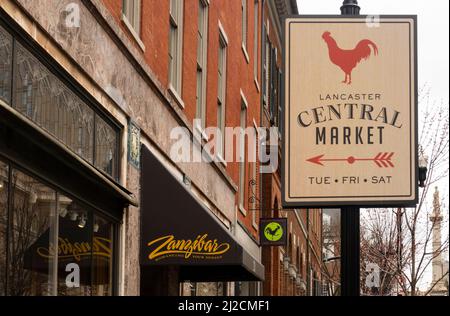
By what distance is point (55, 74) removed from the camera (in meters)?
10.9

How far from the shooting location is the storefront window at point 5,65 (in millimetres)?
9234

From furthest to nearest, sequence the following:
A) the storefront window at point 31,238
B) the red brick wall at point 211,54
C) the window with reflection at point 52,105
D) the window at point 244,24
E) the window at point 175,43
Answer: the window at point 244,24
the window at point 175,43
the red brick wall at point 211,54
the window with reflection at point 52,105
the storefront window at point 31,238

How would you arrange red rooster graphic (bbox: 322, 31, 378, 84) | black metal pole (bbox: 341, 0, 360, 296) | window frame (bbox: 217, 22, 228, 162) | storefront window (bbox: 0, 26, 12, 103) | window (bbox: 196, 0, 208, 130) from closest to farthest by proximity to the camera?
black metal pole (bbox: 341, 0, 360, 296), red rooster graphic (bbox: 322, 31, 378, 84), storefront window (bbox: 0, 26, 12, 103), window (bbox: 196, 0, 208, 130), window frame (bbox: 217, 22, 228, 162)

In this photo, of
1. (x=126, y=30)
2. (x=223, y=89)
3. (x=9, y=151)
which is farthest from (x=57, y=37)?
(x=223, y=89)

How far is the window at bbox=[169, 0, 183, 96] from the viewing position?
17.5 meters

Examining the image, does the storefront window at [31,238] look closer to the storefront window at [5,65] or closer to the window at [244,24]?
the storefront window at [5,65]

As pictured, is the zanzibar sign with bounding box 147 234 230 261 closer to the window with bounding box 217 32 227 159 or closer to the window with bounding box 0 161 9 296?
the window with bounding box 0 161 9 296

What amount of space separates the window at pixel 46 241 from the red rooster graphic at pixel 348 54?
3.52m

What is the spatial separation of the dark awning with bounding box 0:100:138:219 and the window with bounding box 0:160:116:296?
0.13 m

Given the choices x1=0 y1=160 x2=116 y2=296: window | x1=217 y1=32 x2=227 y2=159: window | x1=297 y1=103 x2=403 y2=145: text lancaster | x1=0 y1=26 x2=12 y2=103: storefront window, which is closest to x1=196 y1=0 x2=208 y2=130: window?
x1=217 y1=32 x2=227 y2=159: window

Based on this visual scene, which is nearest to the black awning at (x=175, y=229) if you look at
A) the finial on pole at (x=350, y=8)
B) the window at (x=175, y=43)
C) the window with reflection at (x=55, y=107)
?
the window with reflection at (x=55, y=107)

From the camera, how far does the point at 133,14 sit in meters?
14.6

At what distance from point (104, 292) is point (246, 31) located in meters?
16.1
